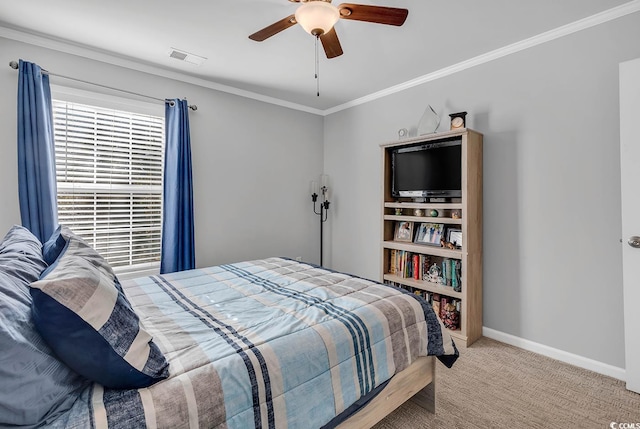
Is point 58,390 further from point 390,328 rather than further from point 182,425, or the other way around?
point 390,328

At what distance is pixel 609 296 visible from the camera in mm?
2227

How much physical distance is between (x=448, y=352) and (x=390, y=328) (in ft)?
1.62

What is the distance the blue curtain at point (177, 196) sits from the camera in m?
3.13

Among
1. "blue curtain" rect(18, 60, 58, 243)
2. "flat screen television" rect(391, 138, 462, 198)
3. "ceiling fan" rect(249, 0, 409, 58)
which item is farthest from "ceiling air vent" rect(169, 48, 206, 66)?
"flat screen television" rect(391, 138, 462, 198)

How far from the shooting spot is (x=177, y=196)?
3.15m

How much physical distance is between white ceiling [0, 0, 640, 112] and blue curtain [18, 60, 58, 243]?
44 cm

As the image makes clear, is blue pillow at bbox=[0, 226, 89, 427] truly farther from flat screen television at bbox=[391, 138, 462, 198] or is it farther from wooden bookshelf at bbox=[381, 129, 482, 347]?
flat screen television at bbox=[391, 138, 462, 198]

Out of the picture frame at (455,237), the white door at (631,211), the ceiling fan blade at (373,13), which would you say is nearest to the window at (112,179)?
the ceiling fan blade at (373,13)

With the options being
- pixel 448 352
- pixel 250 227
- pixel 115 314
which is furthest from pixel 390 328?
pixel 250 227

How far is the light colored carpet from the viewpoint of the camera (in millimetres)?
1759

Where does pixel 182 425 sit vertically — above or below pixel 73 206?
below

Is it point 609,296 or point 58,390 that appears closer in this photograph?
point 58,390

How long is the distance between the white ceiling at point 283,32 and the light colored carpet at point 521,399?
102 inches

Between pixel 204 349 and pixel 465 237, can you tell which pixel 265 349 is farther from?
pixel 465 237
